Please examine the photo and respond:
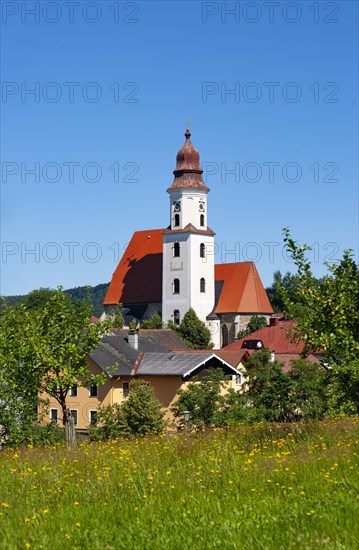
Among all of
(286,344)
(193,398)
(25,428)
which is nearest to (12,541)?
(25,428)

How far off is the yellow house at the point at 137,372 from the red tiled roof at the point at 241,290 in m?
33.7

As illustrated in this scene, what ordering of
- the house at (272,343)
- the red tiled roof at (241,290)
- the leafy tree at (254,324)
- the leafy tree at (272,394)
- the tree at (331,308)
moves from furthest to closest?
the red tiled roof at (241,290) < the leafy tree at (254,324) < the house at (272,343) < the leafy tree at (272,394) < the tree at (331,308)

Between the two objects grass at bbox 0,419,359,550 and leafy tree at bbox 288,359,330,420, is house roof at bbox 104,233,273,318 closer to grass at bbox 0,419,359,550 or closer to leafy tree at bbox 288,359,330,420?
leafy tree at bbox 288,359,330,420

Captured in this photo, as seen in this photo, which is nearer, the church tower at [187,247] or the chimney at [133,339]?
the chimney at [133,339]

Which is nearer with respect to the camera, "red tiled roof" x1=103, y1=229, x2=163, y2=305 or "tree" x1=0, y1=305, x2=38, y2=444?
"tree" x1=0, y1=305, x2=38, y2=444

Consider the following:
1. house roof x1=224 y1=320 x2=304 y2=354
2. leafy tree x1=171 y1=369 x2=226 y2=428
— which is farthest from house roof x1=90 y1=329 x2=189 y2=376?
leafy tree x1=171 y1=369 x2=226 y2=428

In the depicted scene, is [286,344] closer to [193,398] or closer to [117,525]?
[193,398]

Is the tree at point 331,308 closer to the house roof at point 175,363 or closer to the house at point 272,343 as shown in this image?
the house roof at point 175,363

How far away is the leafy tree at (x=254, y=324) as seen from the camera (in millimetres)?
84125

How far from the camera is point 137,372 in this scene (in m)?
49.3

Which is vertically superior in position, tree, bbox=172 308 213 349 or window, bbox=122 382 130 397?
tree, bbox=172 308 213 349

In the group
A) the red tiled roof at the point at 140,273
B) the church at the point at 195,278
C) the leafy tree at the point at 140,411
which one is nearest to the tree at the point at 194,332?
the church at the point at 195,278

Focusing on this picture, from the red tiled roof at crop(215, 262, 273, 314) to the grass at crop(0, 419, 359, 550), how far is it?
74607 millimetres

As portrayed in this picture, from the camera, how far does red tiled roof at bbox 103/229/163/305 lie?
92.6 m
